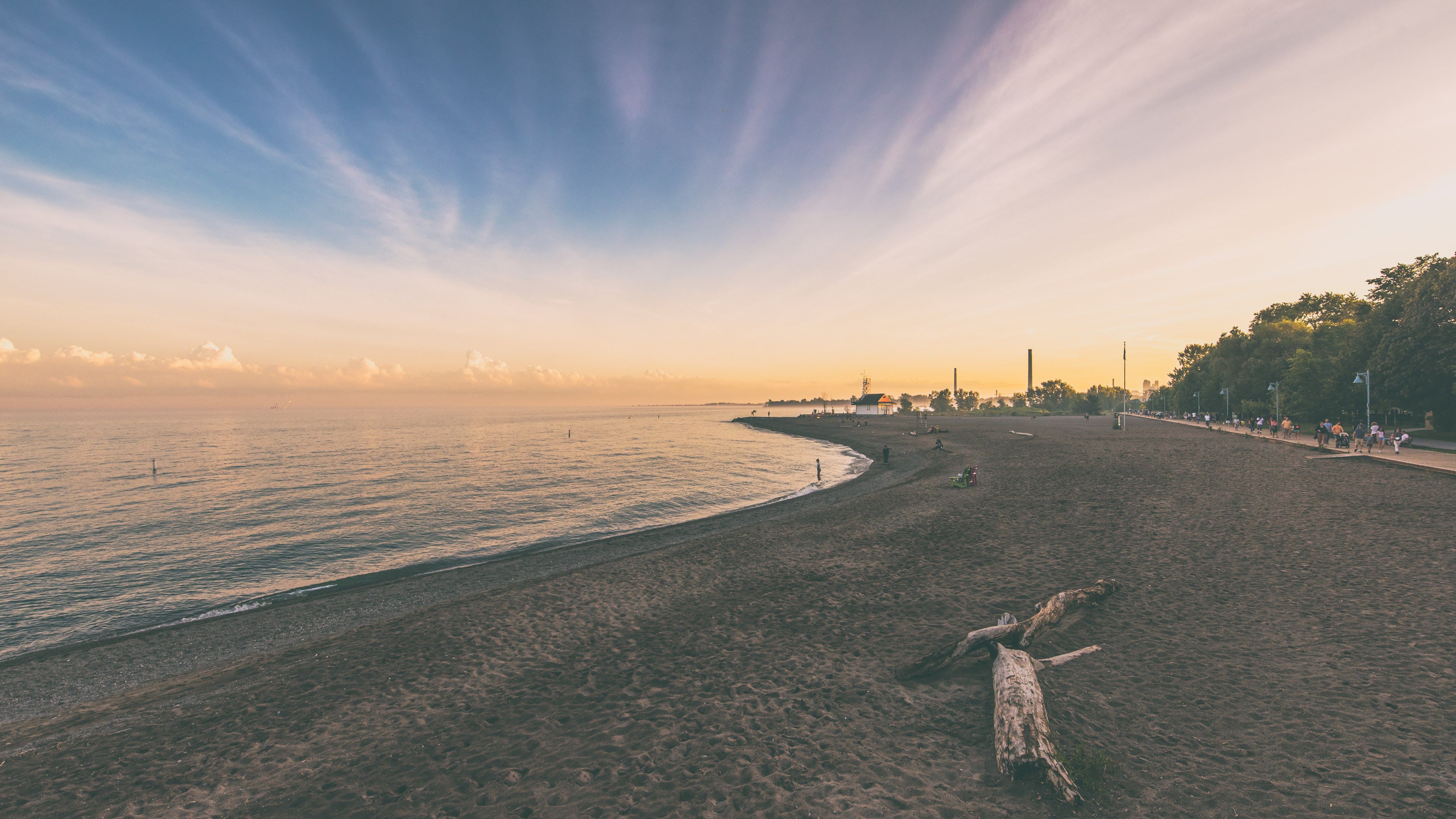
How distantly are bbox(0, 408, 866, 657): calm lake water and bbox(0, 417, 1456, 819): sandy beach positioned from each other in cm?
411

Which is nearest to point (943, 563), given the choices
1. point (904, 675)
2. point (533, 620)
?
point (904, 675)

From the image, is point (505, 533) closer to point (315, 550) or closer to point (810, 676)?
point (315, 550)

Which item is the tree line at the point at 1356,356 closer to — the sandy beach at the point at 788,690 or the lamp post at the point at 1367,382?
the lamp post at the point at 1367,382

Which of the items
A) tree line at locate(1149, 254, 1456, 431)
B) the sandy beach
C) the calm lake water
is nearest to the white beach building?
Result: tree line at locate(1149, 254, 1456, 431)

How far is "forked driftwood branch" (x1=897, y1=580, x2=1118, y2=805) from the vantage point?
5992 millimetres

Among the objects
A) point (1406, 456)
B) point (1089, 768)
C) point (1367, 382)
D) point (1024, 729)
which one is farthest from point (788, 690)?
point (1367, 382)

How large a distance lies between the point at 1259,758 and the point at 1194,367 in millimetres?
154840

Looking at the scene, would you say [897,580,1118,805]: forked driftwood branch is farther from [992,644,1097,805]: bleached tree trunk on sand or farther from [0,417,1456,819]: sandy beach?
[0,417,1456,819]: sandy beach

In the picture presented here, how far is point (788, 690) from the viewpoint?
8.48m

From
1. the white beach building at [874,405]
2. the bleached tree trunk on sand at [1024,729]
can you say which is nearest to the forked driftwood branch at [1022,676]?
the bleached tree trunk on sand at [1024,729]

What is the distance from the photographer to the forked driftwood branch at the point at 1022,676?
5.99 m

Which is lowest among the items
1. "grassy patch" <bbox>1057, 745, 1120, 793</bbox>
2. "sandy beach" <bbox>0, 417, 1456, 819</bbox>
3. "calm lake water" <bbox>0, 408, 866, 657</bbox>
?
"calm lake water" <bbox>0, 408, 866, 657</bbox>

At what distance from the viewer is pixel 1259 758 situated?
616cm

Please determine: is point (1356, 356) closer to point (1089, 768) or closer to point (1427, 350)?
point (1427, 350)
